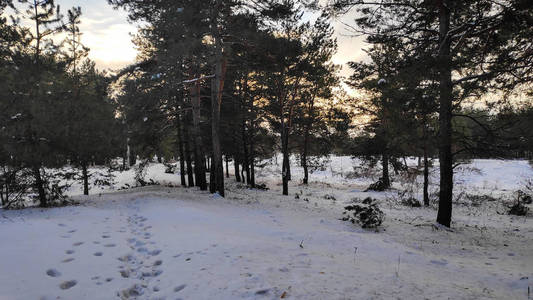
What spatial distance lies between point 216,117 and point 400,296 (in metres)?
10.6

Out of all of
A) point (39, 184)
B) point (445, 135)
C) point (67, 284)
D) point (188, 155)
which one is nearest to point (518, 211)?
point (445, 135)

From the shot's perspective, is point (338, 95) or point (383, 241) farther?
point (338, 95)

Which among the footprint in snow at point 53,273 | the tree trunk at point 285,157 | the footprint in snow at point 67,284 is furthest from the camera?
the tree trunk at point 285,157

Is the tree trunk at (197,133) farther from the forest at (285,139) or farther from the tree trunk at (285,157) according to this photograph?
the tree trunk at (285,157)

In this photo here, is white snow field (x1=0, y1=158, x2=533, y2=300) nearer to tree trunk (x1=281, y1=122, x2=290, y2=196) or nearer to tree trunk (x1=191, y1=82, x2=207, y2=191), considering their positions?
tree trunk (x1=191, y1=82, x2=207, y2=191)

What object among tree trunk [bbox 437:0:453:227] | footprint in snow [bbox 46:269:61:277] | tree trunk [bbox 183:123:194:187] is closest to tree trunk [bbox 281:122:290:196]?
tree trunk [bbox 183:123:194:187]

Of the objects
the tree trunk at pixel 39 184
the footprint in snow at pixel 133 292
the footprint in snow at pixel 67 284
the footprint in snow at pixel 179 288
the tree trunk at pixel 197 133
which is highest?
the tree trunk at pixel 197 133

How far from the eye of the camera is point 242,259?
4.48 metres

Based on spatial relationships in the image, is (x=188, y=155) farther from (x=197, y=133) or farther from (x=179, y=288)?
(x=179, y=288)

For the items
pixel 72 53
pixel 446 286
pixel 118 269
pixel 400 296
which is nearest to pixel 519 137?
pixel 446 286

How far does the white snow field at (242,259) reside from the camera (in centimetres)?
347

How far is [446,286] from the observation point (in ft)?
12.0

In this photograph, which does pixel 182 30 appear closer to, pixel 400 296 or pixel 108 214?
pixel 108 214

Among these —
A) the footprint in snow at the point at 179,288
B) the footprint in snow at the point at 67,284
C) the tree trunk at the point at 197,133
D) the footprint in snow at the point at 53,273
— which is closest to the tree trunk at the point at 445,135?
the footprint in snow at the point at 179,288
